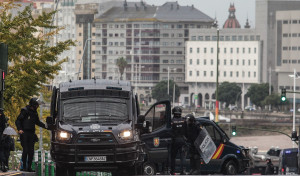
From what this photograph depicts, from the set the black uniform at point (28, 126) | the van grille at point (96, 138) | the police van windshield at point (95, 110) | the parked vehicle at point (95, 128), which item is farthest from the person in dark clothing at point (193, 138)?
the black uniform at point (28, 126)

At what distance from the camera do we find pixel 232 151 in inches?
1126

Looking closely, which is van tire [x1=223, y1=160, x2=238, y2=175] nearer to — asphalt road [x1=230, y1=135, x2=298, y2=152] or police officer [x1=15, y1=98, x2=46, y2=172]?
police officer [x1=15, y1=98, x2=46, y2=172]

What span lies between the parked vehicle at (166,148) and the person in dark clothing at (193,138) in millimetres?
1443

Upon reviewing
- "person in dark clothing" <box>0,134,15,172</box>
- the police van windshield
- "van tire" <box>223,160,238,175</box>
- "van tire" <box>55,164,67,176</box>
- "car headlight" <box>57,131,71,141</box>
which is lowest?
"van tire" <box>223,160,238,175</box>

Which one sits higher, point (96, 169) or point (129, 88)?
point (129, 88)

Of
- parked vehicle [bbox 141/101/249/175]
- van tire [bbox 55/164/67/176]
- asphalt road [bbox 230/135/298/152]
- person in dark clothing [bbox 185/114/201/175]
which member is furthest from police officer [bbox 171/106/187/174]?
asphalt road [bbox 230/135/298/152]

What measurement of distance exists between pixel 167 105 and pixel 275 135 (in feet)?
570

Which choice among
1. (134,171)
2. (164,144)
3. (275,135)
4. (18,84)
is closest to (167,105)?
(164,144)

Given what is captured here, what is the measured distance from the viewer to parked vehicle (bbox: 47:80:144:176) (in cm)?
2183

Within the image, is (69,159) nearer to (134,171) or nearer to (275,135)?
(134,171)

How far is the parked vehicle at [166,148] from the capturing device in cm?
2681

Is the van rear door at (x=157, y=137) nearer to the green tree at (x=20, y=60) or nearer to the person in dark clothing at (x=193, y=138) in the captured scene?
the person in dark clothing at (x=193, y=138)

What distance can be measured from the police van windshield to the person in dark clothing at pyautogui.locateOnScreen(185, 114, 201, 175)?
204 centimetres

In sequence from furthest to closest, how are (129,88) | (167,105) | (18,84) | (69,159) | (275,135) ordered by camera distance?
(275,135) → (18,84) → (167,105) → (129,88) → (69,159)
